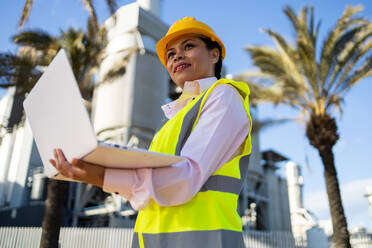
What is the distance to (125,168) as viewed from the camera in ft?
3.63

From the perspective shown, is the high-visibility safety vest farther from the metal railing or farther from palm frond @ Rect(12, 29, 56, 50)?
the metal railing

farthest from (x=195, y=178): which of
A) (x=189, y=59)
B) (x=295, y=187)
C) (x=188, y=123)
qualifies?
(x=295, y=187)

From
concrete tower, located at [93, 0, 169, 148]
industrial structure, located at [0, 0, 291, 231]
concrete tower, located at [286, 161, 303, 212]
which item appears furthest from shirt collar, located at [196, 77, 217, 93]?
concrete tower, located at [286, 161, 303, 212]

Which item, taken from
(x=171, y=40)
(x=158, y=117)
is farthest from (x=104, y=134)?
(x=171, y=40)

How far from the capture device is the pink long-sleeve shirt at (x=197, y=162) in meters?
1.09

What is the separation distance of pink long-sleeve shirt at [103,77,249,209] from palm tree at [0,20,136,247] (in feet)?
28.0

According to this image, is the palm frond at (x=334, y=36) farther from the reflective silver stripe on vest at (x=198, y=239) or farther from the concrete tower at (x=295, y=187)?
the concrete tower at (x=295, y=187)

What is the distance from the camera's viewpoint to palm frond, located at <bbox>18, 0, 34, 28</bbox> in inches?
292

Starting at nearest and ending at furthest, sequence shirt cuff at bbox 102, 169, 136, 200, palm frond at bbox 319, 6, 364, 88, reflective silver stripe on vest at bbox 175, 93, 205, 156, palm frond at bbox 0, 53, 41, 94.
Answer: shirt cuff at bbox 102, 169, 136, 200 < reflective silver stripe on vest at bbox 175, 93, 205, 156 < palm frond at bbox 0, 53, 41, 94 < palm frond at bbox 319, 6, 364, 88

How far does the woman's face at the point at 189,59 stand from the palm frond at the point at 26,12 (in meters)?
6.77

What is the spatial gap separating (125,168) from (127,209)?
16591 mm

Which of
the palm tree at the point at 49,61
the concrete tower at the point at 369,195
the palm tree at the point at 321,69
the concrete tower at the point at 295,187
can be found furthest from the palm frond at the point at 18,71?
the concrete tower at the point at 295,187

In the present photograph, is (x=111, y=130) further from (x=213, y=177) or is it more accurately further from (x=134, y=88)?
(x=213, y=177)

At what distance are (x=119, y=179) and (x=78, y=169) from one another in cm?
13
